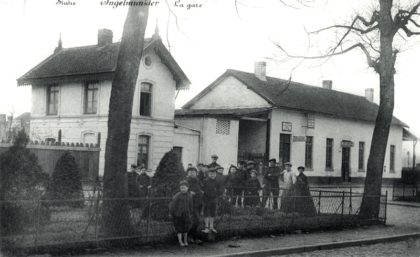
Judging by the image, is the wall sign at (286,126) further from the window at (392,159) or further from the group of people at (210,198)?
the group of people at (210,198)

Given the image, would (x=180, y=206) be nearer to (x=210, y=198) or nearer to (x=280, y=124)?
(x=210, y=198)

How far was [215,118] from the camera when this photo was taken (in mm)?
30234

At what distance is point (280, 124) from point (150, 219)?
2381 cm

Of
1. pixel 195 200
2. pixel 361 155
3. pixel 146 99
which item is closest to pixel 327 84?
pixel 361 155

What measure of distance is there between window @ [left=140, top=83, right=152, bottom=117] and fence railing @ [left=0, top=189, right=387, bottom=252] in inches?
612

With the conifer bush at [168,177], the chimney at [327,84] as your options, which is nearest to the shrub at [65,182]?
the conifer bush at [168,177]

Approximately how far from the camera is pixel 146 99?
1166 inches

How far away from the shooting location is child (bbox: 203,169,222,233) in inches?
456

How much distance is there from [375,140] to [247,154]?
1620 centimetres

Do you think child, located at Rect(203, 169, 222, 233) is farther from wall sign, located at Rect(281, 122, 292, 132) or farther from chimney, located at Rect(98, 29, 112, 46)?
wall sign, located at Rect(281, 122, 292, 132)

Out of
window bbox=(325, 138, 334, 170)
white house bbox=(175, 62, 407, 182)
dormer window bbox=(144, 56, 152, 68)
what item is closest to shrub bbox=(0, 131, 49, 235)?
dormer window bbox=(144, 56, 152, 68)

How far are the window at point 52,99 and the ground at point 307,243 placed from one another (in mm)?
21656

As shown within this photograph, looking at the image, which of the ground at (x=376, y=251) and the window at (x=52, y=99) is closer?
the ground at (x=376, y=251)

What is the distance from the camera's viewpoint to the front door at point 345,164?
39188mm
